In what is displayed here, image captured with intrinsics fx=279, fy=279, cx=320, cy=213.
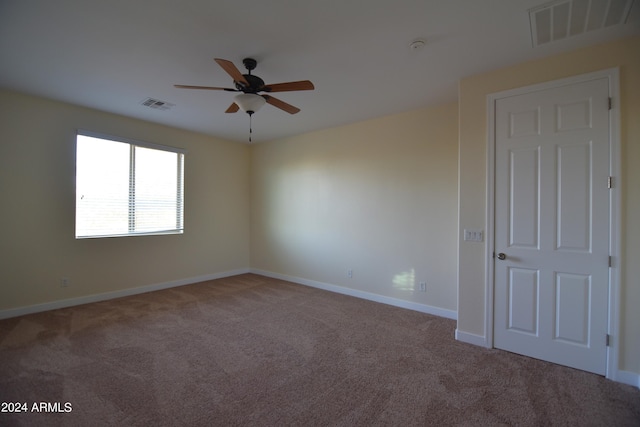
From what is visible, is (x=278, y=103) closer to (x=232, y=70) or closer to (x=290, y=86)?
(x=290, y=86)

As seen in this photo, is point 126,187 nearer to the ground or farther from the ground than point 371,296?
farther from the ground

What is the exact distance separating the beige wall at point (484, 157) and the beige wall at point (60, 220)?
4.46m

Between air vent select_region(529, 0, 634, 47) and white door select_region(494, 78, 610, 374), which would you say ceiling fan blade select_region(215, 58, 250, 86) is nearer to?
air vent select_region(529, 0, 634, 47)

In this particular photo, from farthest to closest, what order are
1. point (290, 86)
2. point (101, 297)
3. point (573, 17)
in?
point (101, 297) → point (290, 86) → point (573, 17)

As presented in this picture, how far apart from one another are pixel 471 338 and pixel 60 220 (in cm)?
530

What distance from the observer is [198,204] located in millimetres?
5250

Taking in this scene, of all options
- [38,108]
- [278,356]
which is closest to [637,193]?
[278,356]

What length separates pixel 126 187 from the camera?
4383 millimetres

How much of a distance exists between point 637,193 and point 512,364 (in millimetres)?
1720

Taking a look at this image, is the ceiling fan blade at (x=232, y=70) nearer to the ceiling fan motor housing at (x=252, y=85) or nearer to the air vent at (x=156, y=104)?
the ceiling fan motor housing at (x=252, y=85)

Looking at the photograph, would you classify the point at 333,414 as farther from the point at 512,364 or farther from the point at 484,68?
the point at 484,68

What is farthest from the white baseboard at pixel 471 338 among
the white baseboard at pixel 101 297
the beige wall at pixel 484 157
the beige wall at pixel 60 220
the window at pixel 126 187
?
the window at pixel 126 187

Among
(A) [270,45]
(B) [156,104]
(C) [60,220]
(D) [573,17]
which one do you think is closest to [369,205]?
(A) [270,45]

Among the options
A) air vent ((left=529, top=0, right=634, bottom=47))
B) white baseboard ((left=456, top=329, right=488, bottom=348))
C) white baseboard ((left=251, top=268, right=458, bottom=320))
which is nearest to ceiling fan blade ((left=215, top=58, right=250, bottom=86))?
air vent ((left=529, top=0, right=634, bottom=47))
